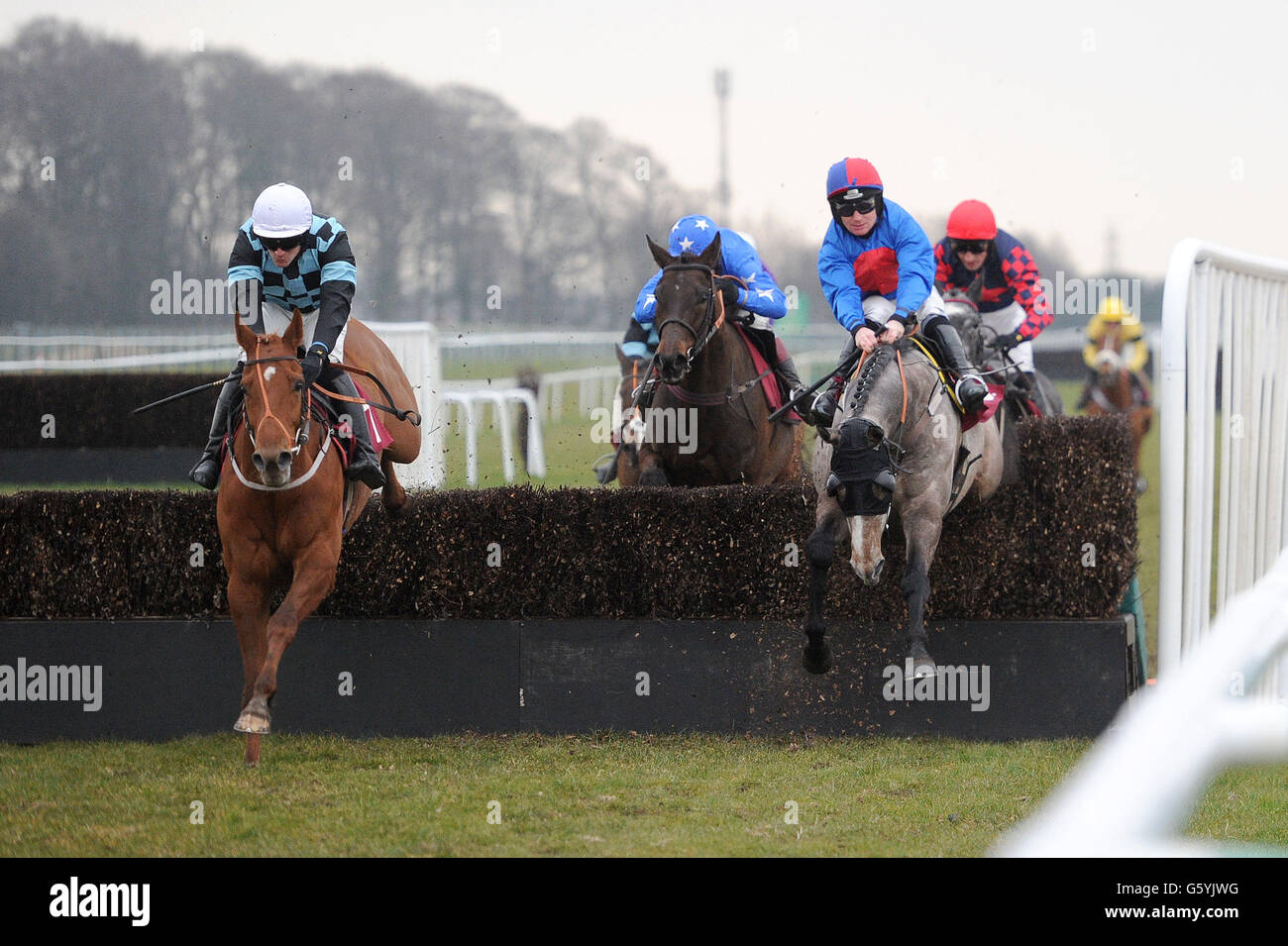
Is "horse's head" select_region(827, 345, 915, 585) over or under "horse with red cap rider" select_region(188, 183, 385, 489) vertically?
under

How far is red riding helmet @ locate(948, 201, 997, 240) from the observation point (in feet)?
24.8

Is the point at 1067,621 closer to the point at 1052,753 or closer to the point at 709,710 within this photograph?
the point at 1052,753

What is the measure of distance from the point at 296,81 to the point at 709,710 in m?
12.0

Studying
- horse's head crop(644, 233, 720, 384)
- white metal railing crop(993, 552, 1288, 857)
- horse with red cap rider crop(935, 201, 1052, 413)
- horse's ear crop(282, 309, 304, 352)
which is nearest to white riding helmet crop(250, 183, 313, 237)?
horse's ear crop(282, 309, 304, 352)

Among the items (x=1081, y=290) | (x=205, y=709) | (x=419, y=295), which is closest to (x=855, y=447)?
(x=205, y=709)

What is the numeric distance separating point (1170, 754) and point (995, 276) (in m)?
7.15

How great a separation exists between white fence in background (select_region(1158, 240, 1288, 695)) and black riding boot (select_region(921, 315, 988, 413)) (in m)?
0.82

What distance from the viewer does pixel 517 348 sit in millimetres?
17641

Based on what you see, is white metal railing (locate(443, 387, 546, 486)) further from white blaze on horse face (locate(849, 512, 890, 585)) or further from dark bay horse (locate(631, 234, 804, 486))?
white blaze on horse face (locate(849, 512, 890, 585))

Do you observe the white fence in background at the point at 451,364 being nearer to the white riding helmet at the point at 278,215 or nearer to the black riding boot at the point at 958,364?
the white riding helmet at the point at 278,215

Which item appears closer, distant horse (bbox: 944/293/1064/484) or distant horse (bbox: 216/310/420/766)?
distant horse (bbox: 216/310/420/766)

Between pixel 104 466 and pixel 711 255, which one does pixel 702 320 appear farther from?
pixel 104 466

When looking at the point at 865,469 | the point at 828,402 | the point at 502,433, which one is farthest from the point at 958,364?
the point at 502,433

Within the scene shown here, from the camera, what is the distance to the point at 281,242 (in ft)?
19.0
